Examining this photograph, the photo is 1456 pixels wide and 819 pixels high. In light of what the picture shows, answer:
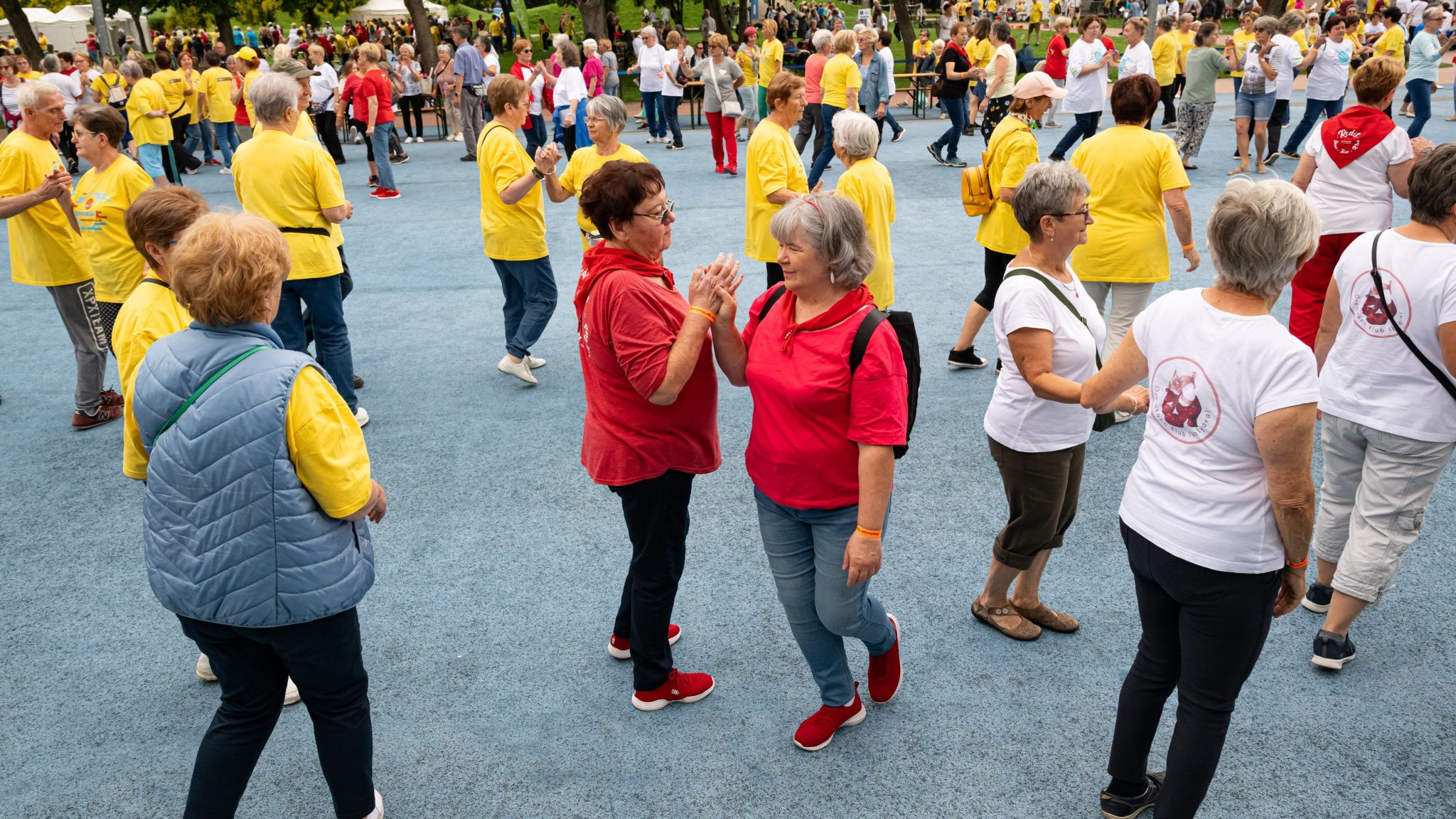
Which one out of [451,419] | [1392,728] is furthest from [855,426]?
[451,419]

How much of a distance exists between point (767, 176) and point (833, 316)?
3.26 meters

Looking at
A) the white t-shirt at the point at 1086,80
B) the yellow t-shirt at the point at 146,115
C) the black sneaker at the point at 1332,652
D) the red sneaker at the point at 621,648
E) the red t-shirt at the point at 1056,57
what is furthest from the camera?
the red t-shirt at the point at 1056,57

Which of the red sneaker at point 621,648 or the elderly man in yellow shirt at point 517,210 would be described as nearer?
the red sneaker at point 621,648

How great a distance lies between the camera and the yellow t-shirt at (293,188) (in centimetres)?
492

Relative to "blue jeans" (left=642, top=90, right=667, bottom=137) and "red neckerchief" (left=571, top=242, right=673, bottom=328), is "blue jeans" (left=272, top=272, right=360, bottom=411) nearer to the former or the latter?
"red neckerchief" (left=571, top=242, right=673, bottom=328)

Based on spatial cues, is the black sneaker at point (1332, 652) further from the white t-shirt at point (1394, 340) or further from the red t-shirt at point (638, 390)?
the red t-shirt at point (638, 390)

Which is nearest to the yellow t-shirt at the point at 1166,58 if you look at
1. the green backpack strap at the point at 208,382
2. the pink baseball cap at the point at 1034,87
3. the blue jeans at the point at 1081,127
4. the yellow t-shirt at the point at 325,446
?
the blue jeans at the point at 1081,127

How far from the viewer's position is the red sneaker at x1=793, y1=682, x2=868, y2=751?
3.00m

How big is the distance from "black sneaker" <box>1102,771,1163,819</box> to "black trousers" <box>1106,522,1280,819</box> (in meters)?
0.14

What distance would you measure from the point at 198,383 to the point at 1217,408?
2.35 m

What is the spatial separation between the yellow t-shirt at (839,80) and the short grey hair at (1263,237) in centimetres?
955

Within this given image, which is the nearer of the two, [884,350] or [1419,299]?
[884,350]

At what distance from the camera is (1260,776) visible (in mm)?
2838

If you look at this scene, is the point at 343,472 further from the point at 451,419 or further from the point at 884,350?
the point at 451,419
